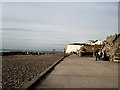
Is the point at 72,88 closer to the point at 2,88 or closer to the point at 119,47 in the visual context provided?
the point at 2,88

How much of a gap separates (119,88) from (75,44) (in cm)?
9620

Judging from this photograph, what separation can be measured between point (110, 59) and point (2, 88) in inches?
1066

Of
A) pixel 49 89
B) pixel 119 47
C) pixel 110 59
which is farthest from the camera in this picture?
pixel 110 59

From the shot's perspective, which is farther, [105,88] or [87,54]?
[87,54]

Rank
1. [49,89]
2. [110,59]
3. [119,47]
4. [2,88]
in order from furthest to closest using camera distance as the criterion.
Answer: [110,59]
[119,47]
[2,88]
[49,89]

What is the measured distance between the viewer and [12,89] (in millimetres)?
9781

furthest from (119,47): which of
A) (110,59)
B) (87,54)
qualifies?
(87,54)

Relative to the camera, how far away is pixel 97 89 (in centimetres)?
959

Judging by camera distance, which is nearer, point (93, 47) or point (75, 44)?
point (93, 47)

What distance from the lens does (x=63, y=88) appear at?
31.9 ft

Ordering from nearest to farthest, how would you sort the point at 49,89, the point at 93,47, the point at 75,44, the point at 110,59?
1. the point at 49,89
2. the point at 110,59
3. the point at 93,47
4. the point at 75,44

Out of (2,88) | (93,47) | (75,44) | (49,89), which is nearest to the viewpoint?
(49,89)

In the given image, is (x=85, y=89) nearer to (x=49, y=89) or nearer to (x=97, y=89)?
(x=97, y=89)

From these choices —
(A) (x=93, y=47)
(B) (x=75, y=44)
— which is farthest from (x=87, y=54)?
(B) (x=75, y=44)
